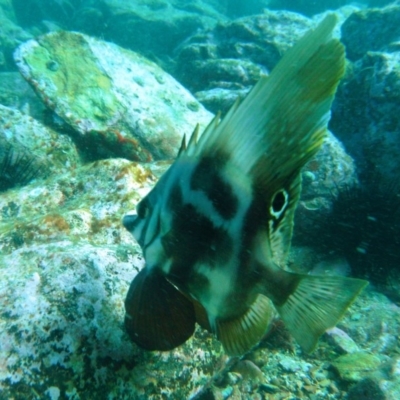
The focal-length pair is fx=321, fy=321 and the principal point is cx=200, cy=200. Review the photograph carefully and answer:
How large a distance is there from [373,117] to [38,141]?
5924 millimetres

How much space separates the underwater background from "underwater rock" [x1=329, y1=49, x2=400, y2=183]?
27 mm

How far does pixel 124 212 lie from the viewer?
2875 mm

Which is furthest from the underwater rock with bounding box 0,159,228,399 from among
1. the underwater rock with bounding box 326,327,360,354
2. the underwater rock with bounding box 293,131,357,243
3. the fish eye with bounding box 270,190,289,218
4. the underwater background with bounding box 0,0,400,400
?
the underwater rock with bounding box 293,131,357,243

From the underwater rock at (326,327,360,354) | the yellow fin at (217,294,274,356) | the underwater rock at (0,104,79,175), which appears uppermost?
the yellow fin at (217,294,274,356)

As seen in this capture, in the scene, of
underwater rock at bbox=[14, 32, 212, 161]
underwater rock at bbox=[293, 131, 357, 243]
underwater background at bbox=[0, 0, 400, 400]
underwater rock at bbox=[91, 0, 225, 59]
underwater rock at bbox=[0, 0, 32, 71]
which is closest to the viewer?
underwater background at bbox=[0, 0, 400, 400]

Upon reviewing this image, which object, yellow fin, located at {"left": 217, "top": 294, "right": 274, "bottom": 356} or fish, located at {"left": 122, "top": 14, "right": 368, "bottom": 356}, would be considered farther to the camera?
yellow fin, located at {"left": 217, "top": 294, "right": 274, "bottom": 356}

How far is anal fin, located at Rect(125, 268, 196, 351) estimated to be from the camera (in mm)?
1505

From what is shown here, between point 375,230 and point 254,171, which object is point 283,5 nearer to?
point 375,230

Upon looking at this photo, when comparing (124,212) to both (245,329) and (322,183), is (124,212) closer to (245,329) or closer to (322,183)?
(245,329)

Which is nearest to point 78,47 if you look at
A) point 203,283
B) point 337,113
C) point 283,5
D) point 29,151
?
point 29,151

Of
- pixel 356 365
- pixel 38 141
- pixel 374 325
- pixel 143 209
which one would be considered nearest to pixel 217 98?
pixel 38 141

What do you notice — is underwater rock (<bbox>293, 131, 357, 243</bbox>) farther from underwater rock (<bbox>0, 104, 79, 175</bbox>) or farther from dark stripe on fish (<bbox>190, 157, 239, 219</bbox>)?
dark stripe on fish (<bbox>190, 157, 239, 219</bbox>)

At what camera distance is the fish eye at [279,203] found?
1179 millimetres

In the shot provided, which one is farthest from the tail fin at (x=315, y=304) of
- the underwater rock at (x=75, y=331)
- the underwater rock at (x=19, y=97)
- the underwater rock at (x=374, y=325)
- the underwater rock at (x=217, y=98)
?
the underwater rock at (x=217, y=98)
